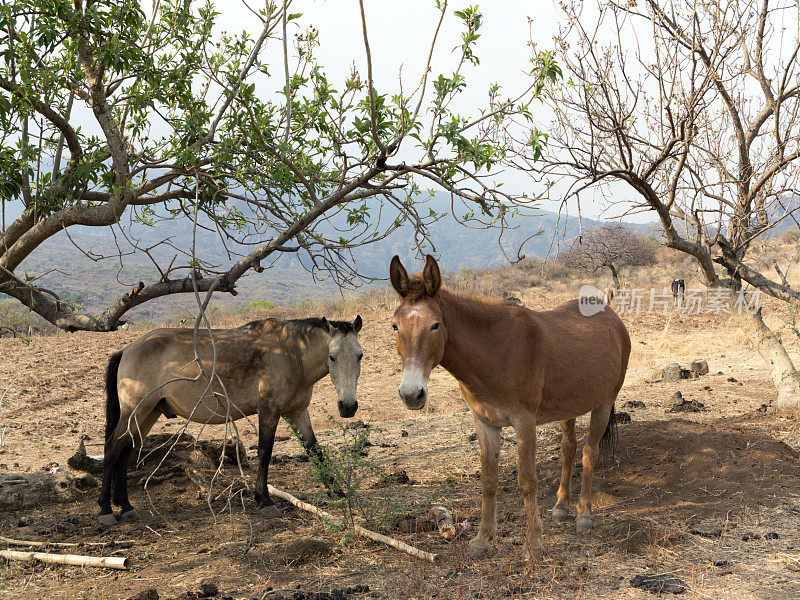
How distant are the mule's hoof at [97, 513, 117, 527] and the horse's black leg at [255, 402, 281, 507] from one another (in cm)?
142

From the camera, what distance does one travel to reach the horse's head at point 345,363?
638cm

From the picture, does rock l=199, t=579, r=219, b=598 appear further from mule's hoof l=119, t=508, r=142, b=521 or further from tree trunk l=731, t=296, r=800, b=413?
tree trunk l=731, t=296, r=800, b=413

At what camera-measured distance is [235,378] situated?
6863 millimetres

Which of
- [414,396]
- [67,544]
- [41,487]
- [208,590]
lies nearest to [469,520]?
[208,590]

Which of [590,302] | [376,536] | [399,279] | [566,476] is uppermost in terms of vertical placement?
[399,279]

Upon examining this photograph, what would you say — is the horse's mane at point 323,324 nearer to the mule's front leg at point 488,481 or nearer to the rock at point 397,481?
the rock at point 397,481

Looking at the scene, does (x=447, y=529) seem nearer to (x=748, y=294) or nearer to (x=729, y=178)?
(x=729, y=178)

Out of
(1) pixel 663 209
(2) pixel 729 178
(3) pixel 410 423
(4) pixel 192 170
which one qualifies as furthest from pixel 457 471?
(2) pixel 729 178

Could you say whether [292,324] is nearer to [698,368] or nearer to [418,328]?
[418,328]

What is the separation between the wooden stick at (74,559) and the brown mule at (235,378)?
109cm

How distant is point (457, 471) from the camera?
749 centimetres

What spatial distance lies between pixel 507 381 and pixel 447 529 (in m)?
1.56

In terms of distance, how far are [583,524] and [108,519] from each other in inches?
183

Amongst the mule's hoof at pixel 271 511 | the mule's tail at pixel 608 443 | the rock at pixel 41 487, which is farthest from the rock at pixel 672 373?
the rock at pixel 41 487
